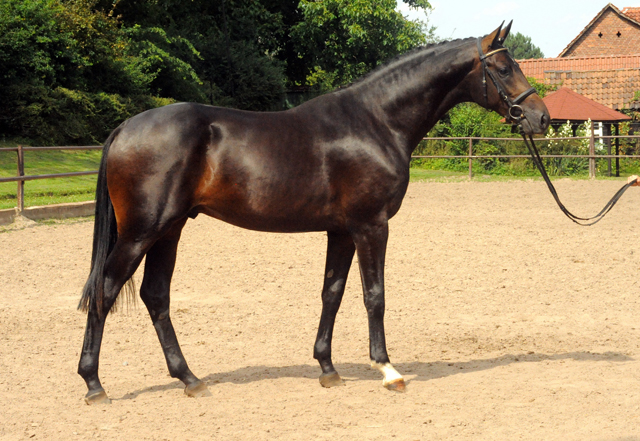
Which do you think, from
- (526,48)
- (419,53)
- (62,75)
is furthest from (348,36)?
(526,48)

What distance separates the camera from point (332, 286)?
444 cm

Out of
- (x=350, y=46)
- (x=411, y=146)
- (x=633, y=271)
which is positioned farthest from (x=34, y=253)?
(x=350, y=46)

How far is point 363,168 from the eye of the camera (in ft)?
13.6

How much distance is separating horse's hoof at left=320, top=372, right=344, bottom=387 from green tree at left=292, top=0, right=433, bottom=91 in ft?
76.6

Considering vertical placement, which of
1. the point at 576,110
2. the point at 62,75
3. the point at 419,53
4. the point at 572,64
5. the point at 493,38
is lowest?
the point at 62,75

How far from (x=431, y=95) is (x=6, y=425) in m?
2.99

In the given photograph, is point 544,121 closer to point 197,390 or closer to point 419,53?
point 419,53

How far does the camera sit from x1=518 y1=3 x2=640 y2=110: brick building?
27.7m

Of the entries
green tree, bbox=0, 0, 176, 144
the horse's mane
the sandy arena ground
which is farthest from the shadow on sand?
green tree, bbox=0, 0, 176, 144

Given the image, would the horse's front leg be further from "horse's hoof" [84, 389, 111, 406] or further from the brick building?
the brick building

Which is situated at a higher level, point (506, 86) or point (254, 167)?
point (506, 86)

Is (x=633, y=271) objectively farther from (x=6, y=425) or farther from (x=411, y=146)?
(x=6, y=425)

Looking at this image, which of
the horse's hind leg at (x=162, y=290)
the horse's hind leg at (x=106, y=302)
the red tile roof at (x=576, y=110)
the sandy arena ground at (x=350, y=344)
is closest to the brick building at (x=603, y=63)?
the red tile roof at (x=576, y=110)

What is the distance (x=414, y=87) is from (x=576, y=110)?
63.2ft
